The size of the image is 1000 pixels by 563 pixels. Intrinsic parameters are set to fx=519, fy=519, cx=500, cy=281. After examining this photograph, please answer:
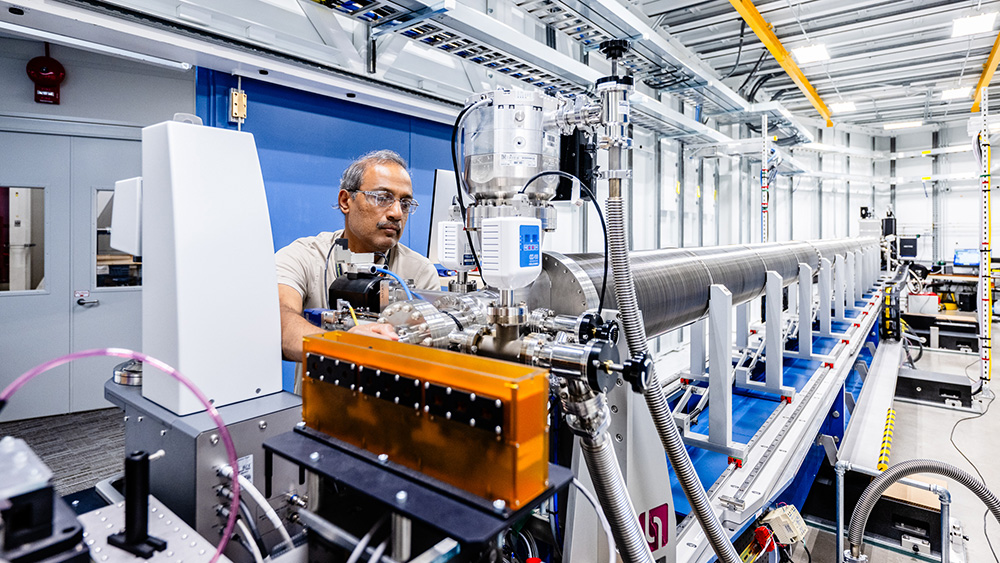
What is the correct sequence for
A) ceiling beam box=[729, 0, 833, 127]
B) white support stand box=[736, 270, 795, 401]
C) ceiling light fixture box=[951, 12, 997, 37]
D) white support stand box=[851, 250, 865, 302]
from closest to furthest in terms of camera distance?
white support stand box=[736, 270, 795, 401]
ceiling beam box=[729, 0, 833, 127]
ceiling light fixture box=[951, 12, 997, 37]
white support stand box=[851, 250, 865, 302]

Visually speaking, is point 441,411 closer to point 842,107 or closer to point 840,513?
point 840,513

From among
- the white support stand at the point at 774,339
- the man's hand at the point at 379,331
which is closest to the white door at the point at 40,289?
the man's hand at the point at 379,331

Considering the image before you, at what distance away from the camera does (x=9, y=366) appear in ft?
11.8

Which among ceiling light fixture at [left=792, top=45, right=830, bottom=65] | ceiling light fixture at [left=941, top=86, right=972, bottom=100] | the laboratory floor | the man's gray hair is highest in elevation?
ceiling light fixture at [left=941, top=86, right=972, bottom=100]

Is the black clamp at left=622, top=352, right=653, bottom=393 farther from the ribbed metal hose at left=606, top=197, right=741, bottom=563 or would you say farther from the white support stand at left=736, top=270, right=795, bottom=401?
the white support stand at left=736, top=270, right=795, bottom=401

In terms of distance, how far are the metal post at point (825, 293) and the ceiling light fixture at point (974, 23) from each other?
2.71m

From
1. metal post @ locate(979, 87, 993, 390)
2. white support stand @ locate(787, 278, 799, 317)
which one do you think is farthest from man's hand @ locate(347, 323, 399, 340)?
metal post @ locate(979, 87, 993, 390)

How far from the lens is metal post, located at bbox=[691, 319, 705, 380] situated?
2350mm

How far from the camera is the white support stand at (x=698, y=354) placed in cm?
235

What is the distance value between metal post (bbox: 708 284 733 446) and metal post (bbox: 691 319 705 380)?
56 cm

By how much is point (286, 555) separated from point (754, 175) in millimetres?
8358

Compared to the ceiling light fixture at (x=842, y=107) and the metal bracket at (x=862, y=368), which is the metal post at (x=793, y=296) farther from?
the ceiling light fixture at (x=842, y=107)

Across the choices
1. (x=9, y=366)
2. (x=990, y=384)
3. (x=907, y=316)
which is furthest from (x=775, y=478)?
(x=907, y=316)

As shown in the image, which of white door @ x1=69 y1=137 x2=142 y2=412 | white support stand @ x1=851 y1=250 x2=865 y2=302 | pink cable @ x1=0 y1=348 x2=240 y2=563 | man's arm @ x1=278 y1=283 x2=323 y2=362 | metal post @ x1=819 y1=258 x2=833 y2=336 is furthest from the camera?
white support stand @ x1=851 y1=250 x2=865 y2=302
